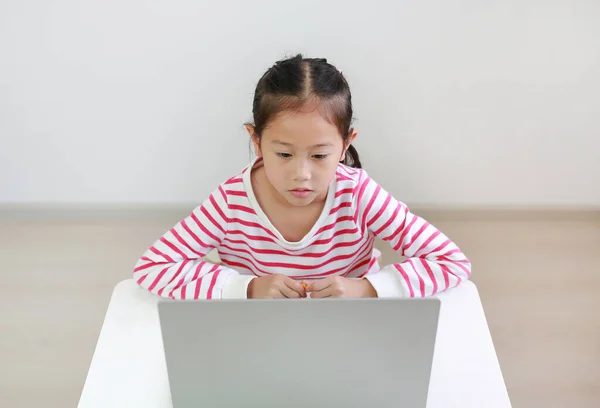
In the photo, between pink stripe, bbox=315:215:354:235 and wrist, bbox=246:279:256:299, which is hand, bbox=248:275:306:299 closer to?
wrist, bbox=246:279:256:299

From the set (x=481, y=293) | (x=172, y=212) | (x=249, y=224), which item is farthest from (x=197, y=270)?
(x=481, y=293)

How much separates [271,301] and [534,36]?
1180 millimetres

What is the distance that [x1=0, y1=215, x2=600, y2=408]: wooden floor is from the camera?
173 centimetres

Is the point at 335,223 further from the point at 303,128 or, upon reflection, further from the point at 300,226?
the point at 303,128

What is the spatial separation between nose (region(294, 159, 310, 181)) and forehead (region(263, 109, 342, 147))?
0.10 feet

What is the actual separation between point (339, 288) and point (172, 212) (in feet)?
3.33

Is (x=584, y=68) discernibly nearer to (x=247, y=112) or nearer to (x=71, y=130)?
(x=247, y=112)

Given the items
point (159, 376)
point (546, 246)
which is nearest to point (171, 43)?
point (159, 376)

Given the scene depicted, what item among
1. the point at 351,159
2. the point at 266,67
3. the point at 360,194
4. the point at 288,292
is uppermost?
the point at 266,67

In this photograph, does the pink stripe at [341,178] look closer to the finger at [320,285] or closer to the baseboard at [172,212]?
the finger at [320,285]

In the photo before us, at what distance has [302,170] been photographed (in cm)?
116

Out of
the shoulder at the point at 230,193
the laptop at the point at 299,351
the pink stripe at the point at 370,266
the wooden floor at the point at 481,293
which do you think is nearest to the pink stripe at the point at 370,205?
the pink stripe at the point at 370,266

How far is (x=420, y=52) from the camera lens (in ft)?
5.73

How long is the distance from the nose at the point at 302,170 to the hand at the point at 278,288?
163mm
